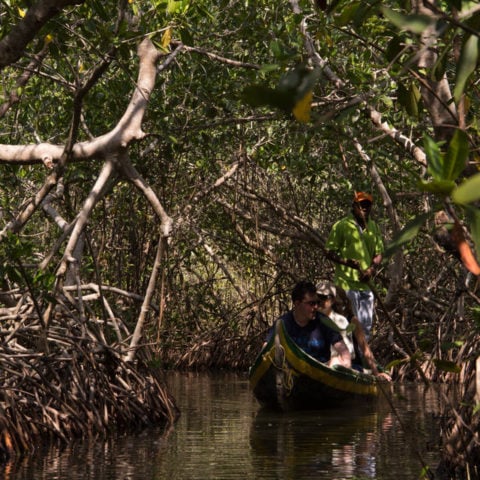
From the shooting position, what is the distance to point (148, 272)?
15164mm

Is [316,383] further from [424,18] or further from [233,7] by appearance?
[424,18]

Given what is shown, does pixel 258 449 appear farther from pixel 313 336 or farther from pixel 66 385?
pixel 313 336

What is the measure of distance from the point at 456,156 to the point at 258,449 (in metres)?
5.63

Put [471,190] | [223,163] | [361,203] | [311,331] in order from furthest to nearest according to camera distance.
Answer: [223,163] → [311,331] → [361,203] → [471,190]

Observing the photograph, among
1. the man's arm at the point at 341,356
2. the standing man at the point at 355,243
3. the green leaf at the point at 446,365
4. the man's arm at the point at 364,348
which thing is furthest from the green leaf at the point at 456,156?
the man's arm at the point at 341,356

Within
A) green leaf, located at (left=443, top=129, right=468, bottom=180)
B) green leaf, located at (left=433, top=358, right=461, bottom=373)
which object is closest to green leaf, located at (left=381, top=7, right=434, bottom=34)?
green leaf, located at (left=443, top=129, right=468, bottom=180)

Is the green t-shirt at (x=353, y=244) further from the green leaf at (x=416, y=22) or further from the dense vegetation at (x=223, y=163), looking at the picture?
the green leaf at (x=416, y=22)

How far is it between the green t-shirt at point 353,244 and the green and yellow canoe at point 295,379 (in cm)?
76

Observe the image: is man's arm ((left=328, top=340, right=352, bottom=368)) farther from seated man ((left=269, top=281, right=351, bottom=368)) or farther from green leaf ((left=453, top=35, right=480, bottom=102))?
green leaf ((left=453, top=35, right=480, bottom=102))

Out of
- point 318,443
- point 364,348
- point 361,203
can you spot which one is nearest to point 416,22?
point 364,348

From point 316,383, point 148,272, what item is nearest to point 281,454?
point 316,383

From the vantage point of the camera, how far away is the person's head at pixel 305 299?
9617 millimetres

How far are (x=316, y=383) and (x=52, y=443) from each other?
2946 mm

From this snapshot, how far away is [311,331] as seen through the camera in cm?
1006
